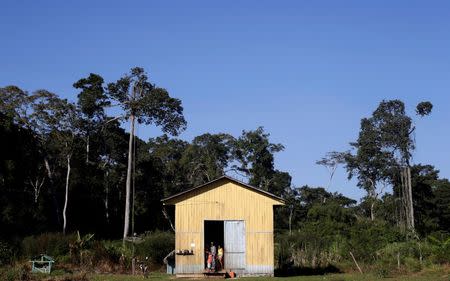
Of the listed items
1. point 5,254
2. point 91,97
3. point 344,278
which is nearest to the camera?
point 344,278

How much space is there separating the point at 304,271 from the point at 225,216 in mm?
5858

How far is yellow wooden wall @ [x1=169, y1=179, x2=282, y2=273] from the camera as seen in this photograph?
92.3ft

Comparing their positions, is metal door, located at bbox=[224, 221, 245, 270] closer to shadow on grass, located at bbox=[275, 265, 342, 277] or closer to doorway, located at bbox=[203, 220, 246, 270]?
doorway, located at bbox=[203, 220, 246, 270]

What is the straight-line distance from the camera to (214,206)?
93.4 ft

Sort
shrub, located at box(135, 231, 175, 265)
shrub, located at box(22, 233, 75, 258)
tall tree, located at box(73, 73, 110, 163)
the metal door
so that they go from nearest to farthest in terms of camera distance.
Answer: the metal door → shrub, located at box(22, 233, 75, 258) → shrub, located at box(135, 231, 175, 265) → tall tree, located at box(73, 73, 110, 163)

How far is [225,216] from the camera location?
28422 mm

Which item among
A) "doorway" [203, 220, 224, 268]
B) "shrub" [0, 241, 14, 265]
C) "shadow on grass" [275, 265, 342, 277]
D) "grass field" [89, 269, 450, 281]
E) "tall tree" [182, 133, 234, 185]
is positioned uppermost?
"tall tree" [182, 133, 234, 185]

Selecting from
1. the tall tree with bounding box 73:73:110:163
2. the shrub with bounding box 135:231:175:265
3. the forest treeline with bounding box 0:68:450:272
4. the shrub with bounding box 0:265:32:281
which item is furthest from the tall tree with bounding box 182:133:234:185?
the shrub with bounding box 0:265:32:281

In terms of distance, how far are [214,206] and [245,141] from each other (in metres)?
47.3

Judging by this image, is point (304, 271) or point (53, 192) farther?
point (53, 192)

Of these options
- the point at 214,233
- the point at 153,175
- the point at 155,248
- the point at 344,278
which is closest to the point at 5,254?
the point at 155,248

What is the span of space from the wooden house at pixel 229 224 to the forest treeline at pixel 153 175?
16.1 ft

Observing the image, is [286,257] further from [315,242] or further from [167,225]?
[167,225]

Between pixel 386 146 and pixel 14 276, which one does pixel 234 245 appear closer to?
pixel 14 276
